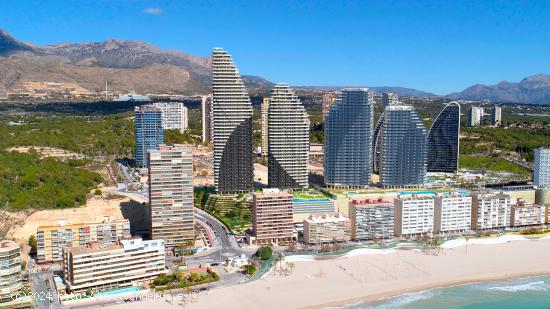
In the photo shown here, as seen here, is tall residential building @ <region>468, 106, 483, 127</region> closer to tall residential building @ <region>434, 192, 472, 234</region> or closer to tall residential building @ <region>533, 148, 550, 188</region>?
tall residential building @ <region>533, 148, 550, 188</region>

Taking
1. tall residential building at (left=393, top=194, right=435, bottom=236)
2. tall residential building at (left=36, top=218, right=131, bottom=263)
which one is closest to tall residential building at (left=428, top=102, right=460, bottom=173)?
tall residential building at (left=393, top=194, right=435, bottom=236)

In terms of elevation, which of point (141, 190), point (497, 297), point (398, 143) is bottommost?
point (497, 297)

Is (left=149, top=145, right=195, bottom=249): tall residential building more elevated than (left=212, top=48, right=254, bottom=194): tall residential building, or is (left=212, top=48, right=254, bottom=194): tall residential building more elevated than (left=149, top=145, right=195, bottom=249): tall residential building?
(left=212, top=48, right=254, bottom=194): tall residential building

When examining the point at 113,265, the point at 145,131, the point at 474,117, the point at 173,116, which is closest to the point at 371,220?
the point at 113,265

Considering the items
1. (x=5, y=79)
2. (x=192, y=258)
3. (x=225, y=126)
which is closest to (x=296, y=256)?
(x=192, y=258)

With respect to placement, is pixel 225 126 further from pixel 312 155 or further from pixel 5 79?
pixel 5 79

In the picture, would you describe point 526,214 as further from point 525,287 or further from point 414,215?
point 525,287
